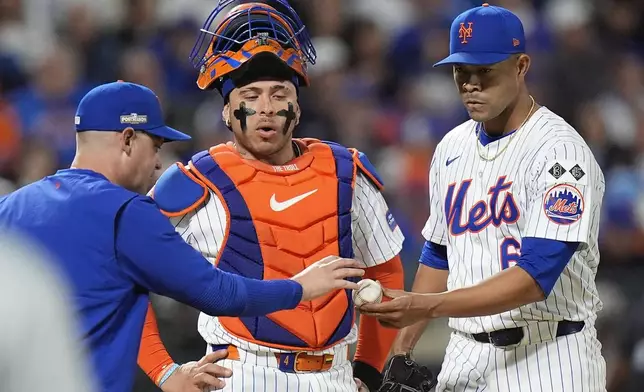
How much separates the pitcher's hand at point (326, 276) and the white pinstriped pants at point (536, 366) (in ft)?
1.99

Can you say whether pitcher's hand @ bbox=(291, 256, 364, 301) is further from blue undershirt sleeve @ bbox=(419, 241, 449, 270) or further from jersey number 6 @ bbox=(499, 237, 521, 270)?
blue undershirt sleeve @ bbox=(419, 241, 449, 270)

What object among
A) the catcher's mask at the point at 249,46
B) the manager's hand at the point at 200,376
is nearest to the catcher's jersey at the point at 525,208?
the catcher's mask at the point at 249,46

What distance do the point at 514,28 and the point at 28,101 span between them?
15.1 ft

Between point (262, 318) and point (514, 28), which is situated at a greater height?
point (514, 28)

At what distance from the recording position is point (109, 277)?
3.21 m

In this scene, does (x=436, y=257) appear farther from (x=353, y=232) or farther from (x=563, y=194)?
(x=563, y=194)

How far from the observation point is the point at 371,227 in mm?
3986

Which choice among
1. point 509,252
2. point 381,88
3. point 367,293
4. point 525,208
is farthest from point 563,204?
point 381,88

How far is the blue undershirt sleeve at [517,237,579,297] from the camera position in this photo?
354 cm

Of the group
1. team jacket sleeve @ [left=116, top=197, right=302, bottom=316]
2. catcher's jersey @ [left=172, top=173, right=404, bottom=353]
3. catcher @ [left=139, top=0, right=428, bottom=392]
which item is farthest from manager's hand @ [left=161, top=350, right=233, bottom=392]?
team jacket sleeve @ [left=116, top=197, right=302, bottom=316]

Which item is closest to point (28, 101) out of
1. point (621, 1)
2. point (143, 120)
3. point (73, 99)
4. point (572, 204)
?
point (73, 99)

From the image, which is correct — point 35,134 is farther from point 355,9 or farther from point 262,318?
point 262,318

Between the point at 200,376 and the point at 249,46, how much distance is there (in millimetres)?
1135

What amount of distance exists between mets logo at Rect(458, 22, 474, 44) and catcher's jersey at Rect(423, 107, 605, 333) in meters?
0.36
